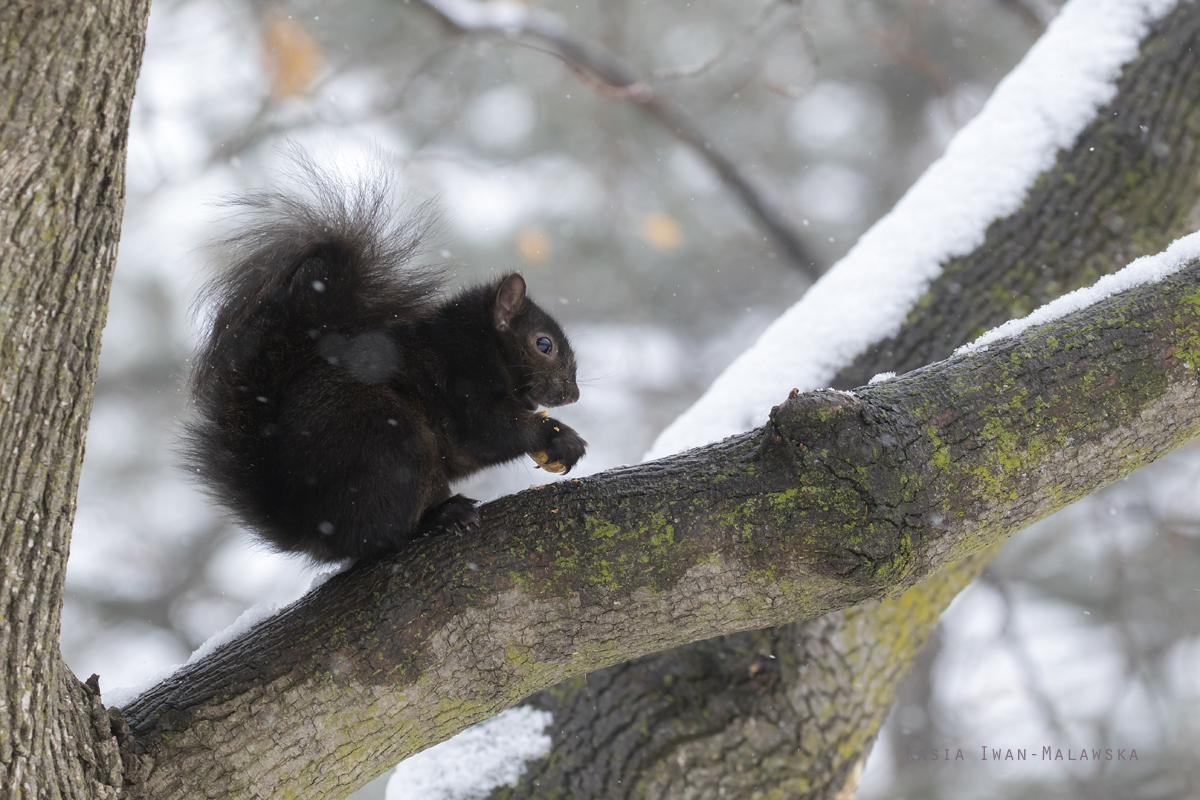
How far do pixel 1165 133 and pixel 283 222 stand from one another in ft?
9.91

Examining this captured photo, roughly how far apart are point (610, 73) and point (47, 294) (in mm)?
4456

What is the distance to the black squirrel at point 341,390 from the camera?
1961mm

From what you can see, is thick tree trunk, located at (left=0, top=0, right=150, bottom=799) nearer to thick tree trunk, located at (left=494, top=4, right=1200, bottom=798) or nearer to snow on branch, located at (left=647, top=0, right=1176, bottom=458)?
thick tree trunk, located at (left=494, top=4, right=1200, bottom=798)

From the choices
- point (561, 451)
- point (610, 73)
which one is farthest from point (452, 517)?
point (610, 73)

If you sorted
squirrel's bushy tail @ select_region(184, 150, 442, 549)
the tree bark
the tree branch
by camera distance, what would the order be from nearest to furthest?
the tree bark
squirrel's bushy tail @ select_region(184, 150, 442, 549)
the tree branch

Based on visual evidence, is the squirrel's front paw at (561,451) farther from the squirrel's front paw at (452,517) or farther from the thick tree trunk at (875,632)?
the thick tree trunk at (875,632)

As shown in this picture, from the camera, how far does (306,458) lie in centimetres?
196

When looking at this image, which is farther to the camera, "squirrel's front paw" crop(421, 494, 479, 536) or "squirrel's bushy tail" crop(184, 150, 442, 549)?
"squirrel's bushy tail" crop(184, 150, 442, 549)

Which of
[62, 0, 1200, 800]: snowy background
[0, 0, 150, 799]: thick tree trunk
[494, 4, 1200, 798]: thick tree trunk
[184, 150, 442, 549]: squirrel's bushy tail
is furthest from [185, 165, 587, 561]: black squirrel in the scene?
[62, 0, 1200, 800]: snowy background

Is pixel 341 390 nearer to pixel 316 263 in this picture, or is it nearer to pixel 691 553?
pixel 316 263

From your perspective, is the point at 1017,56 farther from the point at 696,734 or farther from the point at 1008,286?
the point at 696,734

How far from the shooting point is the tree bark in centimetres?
168

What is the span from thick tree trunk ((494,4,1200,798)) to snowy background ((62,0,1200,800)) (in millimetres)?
1886

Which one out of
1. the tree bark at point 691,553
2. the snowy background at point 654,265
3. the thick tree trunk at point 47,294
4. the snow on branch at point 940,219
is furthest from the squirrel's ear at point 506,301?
the snowy background at point 654,265
